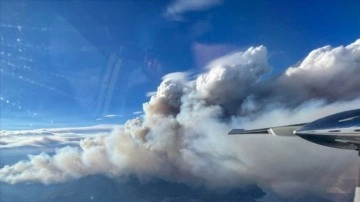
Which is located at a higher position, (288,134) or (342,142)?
(288,134)

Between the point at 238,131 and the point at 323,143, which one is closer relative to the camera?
the point at 323,143

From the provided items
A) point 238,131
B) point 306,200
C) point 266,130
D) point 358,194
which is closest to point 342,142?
point 358,194

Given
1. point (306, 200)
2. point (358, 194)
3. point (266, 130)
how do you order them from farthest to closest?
point (306, 200) < point (266, 130) < point (358, 194)

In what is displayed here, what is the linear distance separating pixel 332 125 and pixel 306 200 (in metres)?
101

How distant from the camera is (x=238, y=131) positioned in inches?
435

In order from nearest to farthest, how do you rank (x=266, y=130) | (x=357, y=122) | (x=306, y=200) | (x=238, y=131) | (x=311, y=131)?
(x=357, y=122)
(x=311, y=131)
(x=266, y=130)
(x=238, y=131)
(x=306, y=200)

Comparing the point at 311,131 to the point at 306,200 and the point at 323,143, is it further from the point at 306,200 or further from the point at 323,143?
the point at 306,200

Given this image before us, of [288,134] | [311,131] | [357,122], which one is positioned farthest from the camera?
[288,134]

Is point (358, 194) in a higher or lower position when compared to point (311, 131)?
lower

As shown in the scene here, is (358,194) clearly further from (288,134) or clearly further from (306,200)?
(306,200)

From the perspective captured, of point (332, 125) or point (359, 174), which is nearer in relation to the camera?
point (332, 125)

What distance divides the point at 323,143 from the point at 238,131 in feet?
14.0

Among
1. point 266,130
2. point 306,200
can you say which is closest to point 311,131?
point 266,130

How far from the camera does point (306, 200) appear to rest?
318ft
